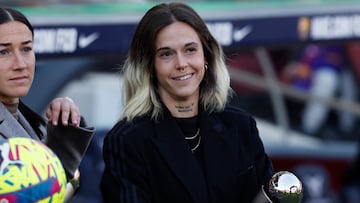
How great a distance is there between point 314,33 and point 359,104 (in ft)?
14.8

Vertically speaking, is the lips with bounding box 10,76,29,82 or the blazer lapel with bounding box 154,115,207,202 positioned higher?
the lips with bounding box 10,76,29,82

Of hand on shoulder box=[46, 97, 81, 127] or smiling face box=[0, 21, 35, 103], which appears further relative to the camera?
hand on shoulder box=[46, 97, 81, 127]

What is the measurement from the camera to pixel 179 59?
447 centimetres

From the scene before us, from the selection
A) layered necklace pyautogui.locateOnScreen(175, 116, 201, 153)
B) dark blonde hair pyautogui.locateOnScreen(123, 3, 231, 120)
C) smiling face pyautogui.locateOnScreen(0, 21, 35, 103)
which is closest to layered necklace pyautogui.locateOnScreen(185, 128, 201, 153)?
layered necklace pyautogui.locateOnScreen(175, 116, 201, 153)

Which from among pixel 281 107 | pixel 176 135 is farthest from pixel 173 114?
pixel 281 107

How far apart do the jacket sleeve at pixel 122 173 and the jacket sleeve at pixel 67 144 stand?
231mm

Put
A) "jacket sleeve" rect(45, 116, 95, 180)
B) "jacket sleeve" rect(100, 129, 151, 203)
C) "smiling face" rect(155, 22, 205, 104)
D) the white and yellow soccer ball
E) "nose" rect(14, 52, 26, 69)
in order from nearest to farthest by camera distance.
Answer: the white and yellow soccer ball → "nose" rect(14, 52, 26, 69) → "jacket sleeve" rect(45, 116, 95, 180) → "jacket sleeve" rect(100, 129, 151, 203) → "smiling face" rect(155, 22, 205, 104)

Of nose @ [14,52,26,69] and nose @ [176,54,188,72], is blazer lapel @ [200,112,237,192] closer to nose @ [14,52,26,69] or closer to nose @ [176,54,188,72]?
nose @ [176,54,188,72]

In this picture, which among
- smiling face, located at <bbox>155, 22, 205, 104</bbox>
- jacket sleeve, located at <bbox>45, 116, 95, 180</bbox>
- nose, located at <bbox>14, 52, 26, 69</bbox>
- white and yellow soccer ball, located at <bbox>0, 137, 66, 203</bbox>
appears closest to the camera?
white and yellow soccer ball, located at <bbox>0, 137, 66, 203</bbox>

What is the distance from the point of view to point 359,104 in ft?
36.1

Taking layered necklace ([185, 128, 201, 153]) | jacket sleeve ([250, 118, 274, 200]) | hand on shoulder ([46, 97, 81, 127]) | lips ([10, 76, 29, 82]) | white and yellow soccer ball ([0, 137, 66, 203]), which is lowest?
jacket sleeve ([250, 118, 274, 200])

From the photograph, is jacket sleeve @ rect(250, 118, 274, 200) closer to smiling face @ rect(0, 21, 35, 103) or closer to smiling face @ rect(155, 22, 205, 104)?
smiling face @ rect(155, 22, 205, 104)

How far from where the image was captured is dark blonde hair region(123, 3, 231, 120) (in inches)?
179

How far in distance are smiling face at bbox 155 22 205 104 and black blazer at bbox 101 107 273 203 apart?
4.5 inches
